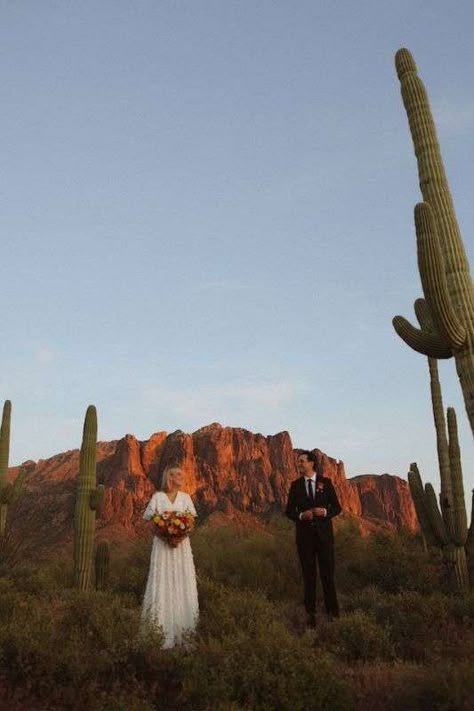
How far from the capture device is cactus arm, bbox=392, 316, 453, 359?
24.7 ft

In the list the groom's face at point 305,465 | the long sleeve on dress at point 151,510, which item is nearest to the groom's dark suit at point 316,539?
the groom's face at point 305,465

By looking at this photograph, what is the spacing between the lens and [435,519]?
A: 12016 mm

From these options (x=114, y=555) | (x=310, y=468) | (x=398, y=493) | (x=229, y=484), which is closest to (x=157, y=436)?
(x=229, y=484)

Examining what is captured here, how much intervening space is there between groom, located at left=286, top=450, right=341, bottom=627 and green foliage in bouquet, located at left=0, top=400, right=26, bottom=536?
36.1 ft

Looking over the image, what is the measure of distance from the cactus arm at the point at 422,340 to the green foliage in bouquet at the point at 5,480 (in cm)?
1247

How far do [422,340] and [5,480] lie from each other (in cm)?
1292

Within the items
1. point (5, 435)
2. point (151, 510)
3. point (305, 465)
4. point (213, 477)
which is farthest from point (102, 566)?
point (213, 477)

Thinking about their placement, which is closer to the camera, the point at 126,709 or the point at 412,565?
the point at 126,709

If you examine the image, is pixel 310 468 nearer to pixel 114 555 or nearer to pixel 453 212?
pixel 453 212

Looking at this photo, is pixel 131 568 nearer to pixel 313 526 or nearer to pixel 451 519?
pixel 451 519

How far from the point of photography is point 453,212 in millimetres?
Result: 7977

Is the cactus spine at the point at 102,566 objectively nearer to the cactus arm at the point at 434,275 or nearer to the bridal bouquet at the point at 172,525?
the bridal bouquet at the point at 172,525

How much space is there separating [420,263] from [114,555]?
1660 centimetres

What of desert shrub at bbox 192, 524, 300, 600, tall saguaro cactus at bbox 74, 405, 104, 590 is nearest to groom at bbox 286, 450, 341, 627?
desert shrub at bbox 192, 524, 300, 600
